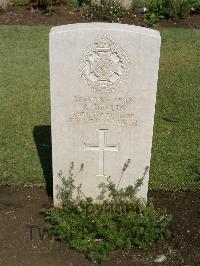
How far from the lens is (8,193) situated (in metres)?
5.36

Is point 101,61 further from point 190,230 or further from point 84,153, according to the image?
point 190,230

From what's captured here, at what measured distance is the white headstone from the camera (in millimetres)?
4172

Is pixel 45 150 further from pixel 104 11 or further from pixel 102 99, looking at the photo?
pixel 104 11

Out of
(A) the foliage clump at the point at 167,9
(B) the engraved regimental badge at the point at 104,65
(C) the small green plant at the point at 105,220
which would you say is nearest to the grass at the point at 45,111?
(C) the small green plant at the point at 105,220

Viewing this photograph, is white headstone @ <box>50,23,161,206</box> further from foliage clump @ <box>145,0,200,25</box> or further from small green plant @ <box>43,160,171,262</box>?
foliage clump @ <box>145,0,200,25</box>

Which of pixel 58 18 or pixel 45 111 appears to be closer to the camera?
pixel 45 111

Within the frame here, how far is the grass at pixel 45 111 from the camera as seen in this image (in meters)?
5.86

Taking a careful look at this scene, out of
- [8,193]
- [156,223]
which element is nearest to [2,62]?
[8,193]

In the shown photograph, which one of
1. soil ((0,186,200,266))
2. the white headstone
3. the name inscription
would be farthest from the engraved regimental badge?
soil ((0,186,200,266))

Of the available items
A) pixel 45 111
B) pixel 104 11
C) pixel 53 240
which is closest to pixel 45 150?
pixel 45 111

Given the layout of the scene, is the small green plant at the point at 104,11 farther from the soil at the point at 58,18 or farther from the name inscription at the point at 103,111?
the name inscription at the point at 103,111

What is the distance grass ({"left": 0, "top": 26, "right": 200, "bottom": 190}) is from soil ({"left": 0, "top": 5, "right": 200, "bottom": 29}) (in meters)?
0.62

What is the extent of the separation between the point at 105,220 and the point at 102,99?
3.62 ft

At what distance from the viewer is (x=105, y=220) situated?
4.62 meters
